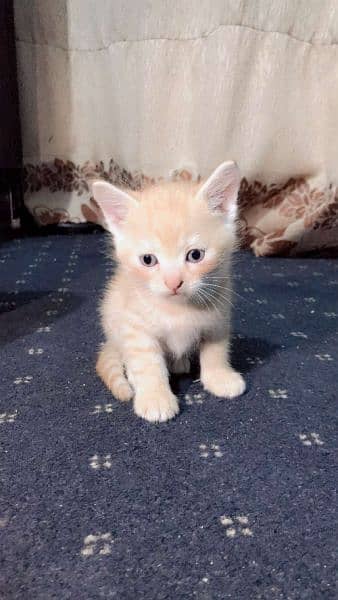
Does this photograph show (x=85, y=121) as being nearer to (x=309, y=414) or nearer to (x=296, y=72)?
(x=296, y=72)

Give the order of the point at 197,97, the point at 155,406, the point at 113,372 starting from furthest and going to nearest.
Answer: the point at 197,97
the point at 113,372
the point at 155,406

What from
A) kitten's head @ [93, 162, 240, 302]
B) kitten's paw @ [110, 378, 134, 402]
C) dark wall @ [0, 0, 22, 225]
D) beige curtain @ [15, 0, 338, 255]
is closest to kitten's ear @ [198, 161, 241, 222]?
kitten's head @ [93, 162, 240, 302]

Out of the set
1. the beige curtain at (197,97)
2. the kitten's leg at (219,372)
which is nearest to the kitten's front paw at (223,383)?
the kitten's leg at (219,372)

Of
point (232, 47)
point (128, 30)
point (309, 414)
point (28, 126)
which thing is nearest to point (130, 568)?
point (309, 414)

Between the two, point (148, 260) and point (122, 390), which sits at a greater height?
point (148, 260)

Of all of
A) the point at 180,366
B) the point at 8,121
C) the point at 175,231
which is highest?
the point at 175,231

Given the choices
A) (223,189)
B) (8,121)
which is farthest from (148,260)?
(8,121)

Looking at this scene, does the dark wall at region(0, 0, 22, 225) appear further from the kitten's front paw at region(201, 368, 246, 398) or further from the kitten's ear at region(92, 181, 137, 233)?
the kitten's front paw at region(201, 368, 246, 398)

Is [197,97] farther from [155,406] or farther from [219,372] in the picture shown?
[155,406]
